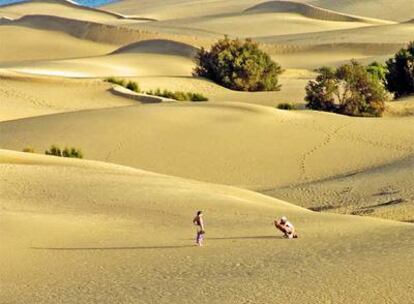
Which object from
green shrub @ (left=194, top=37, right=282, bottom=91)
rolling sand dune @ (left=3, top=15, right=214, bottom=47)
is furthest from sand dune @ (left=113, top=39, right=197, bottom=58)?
green shrub @ (left=194, top=37, right=282, bottom=91)

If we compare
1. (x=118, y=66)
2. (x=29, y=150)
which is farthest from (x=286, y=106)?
(x=118, y=66)

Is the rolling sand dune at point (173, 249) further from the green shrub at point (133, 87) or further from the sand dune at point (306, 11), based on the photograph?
the sand dune at point (306, 11)

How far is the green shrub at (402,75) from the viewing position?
3903 cm

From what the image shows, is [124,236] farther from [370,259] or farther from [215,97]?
[215,97]

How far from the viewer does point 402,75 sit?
39.4 metres

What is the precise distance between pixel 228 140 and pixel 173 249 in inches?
506

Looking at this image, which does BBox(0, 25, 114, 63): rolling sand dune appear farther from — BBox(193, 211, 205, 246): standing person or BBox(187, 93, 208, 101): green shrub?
BBox(193, 211, 205, 246): standing person

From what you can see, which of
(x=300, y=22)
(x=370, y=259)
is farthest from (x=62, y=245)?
(x=300, y=22)

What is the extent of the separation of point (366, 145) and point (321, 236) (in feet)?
40.4

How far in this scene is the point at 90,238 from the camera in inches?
546

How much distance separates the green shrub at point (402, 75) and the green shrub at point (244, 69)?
4.80m

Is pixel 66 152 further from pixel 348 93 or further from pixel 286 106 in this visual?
pixel 348 93

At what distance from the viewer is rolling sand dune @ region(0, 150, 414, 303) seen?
11.1 m

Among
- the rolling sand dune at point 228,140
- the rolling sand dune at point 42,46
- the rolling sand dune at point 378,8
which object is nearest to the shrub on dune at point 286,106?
the rolling sand dune at point 228,140
